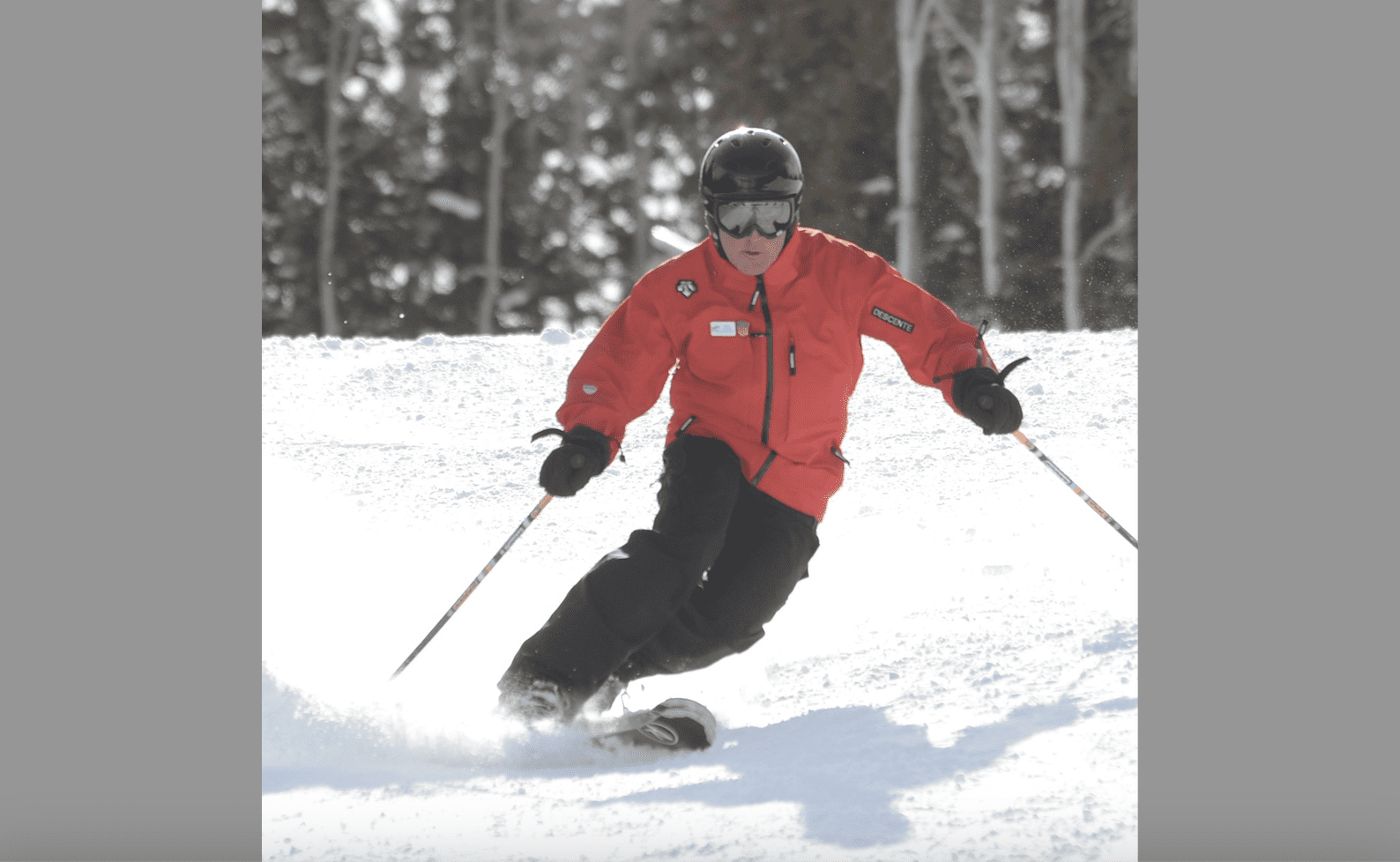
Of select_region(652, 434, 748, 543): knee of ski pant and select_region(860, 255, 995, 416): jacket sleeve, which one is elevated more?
select_region(860, 255, 995, 416): jacket sleeve

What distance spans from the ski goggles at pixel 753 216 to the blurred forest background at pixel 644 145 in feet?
29.6

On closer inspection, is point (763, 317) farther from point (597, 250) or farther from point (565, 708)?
point (597, 250)

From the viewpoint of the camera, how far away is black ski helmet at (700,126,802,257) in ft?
8.39

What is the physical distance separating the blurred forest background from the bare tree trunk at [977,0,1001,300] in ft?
0.10

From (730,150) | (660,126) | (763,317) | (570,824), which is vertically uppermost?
(660,126)

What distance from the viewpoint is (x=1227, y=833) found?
2.02 metres

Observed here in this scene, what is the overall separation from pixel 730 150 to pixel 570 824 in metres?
1.32

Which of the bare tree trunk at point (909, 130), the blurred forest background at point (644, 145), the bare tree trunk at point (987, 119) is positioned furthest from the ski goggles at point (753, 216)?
the bare tree trunk at point (987, 119)

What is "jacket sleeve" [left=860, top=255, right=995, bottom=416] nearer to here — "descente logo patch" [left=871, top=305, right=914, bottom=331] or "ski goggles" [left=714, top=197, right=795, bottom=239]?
"descente logo patch" [left=871, top=305, right=914, bottom=331]

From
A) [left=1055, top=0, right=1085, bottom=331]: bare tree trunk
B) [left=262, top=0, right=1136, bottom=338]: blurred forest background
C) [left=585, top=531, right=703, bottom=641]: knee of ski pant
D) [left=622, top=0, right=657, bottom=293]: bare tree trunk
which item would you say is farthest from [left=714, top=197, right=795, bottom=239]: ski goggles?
[left=622, top=0, right=657, bottom=293]: bare tree trunk

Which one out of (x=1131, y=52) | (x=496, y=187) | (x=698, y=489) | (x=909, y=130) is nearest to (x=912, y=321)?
(x=698, y=489)

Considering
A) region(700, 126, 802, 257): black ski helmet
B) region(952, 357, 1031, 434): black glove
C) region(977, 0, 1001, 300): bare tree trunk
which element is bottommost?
region(952, 357, 1031, 434): black glove

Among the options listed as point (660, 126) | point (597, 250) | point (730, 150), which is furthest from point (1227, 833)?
point (597, 250)

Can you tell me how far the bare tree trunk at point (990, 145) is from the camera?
1263 centimetres
